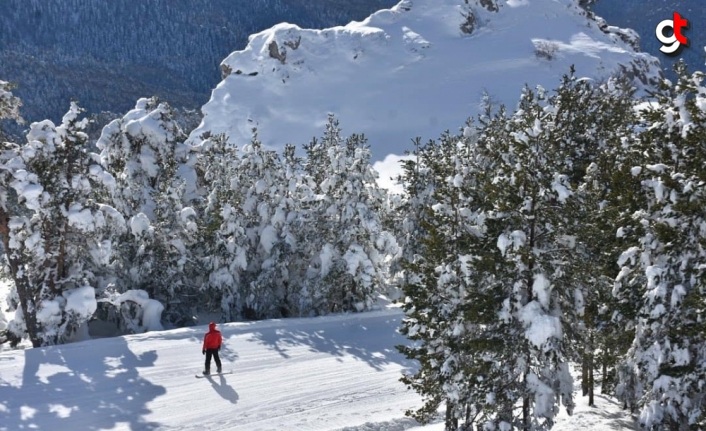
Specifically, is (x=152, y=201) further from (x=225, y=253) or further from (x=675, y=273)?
(x=675, y=273)

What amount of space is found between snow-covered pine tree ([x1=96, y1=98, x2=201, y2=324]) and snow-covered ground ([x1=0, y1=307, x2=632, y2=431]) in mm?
5617

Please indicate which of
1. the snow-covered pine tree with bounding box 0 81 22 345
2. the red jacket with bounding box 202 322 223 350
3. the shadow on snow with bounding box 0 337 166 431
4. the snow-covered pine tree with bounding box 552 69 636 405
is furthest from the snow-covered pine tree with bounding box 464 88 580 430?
the snow-covered pine tree with bounding box 0 81 22 345

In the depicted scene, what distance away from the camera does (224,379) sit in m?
19.8

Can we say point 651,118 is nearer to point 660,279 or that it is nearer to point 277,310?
point 660,279

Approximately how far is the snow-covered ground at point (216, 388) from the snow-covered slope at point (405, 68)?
66.5 meters

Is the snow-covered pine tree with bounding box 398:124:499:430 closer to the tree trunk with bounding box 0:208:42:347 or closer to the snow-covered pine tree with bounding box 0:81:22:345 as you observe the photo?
the tree trunk with bounding box 0:208:42:347

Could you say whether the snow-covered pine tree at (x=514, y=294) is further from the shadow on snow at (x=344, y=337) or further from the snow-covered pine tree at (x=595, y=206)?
the shadow on snow at (x=344, y=337)

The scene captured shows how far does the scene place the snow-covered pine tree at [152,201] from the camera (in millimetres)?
28531

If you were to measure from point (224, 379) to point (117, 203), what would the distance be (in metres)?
12.7

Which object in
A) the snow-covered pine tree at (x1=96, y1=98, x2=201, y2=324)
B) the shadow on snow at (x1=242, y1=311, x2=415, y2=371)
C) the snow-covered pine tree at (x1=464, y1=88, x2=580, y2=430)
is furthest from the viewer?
the snow-covered pine tree at (x1=96, y1=98, x2=201, y2=324)

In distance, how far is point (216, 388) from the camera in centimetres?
1897

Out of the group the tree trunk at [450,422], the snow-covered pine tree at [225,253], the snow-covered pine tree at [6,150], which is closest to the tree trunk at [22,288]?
the snow-covered pine tree at [6,150]

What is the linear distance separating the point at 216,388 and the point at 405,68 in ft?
326

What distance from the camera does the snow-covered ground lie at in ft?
54.7
